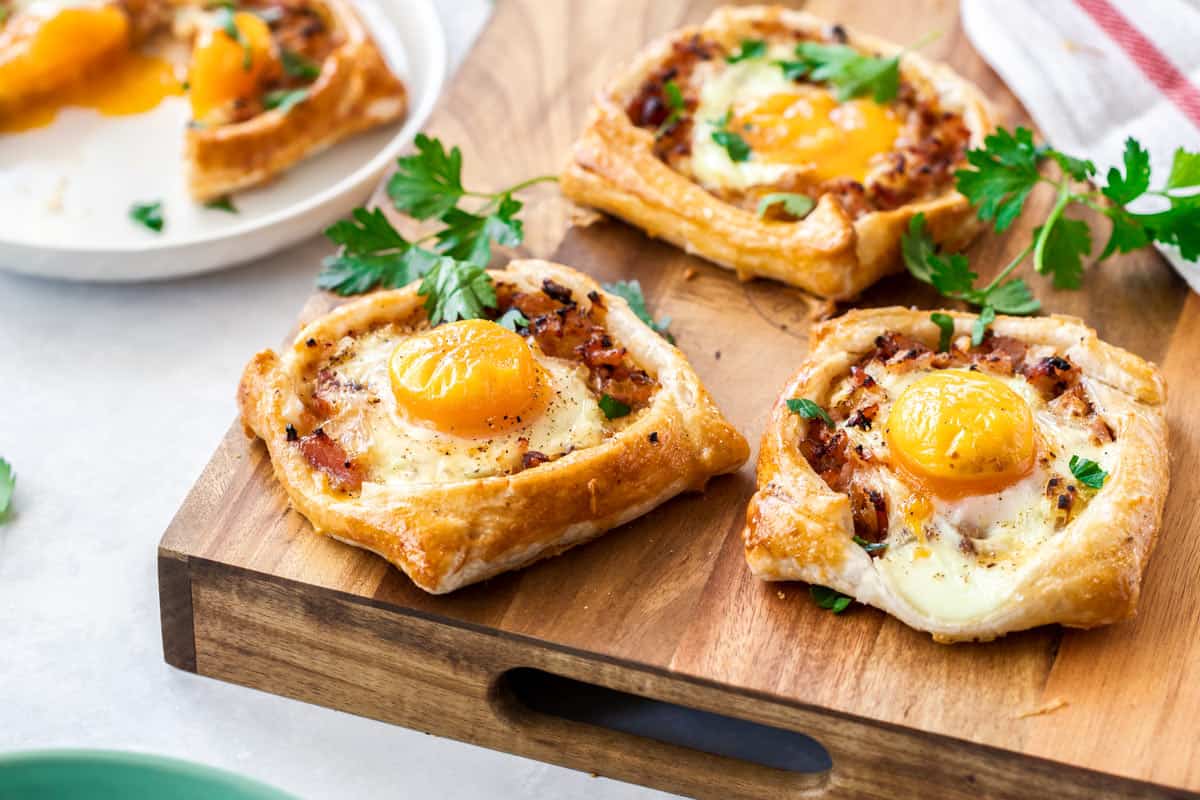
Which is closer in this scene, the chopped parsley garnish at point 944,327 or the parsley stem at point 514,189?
the chopped parsley garnish at point 944,327

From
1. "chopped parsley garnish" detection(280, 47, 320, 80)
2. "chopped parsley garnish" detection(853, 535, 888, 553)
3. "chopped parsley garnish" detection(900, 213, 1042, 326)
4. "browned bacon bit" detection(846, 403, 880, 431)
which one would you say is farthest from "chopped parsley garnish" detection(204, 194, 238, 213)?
"chopped parsley garnish" detection(853, 535, 888, 553)

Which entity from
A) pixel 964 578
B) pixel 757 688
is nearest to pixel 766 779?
pixel 757 688

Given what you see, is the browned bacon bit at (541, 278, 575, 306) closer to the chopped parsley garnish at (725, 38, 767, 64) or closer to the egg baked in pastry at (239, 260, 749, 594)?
the egg baked in pastry at (239, 260, 749, 594)

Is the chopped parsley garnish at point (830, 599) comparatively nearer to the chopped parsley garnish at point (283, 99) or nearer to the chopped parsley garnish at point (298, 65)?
the chopped parsley garnish at point (283, 99)

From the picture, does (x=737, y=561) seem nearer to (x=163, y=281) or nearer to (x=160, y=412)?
(x=160, y=412)

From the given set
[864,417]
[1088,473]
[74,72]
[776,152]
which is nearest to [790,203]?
[776,152]

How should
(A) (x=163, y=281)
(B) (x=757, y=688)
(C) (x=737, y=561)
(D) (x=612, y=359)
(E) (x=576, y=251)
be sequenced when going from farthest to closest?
(A) (x=163, y=281) → (E) (x=576, y=251) → (D) (x=612, y=359) → (C) (x=737, y=561) → (B) (x=757, y=688)

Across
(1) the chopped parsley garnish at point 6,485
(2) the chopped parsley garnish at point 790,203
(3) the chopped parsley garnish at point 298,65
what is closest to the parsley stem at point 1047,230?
(2) the chopped parsley garnish at point 790,203
